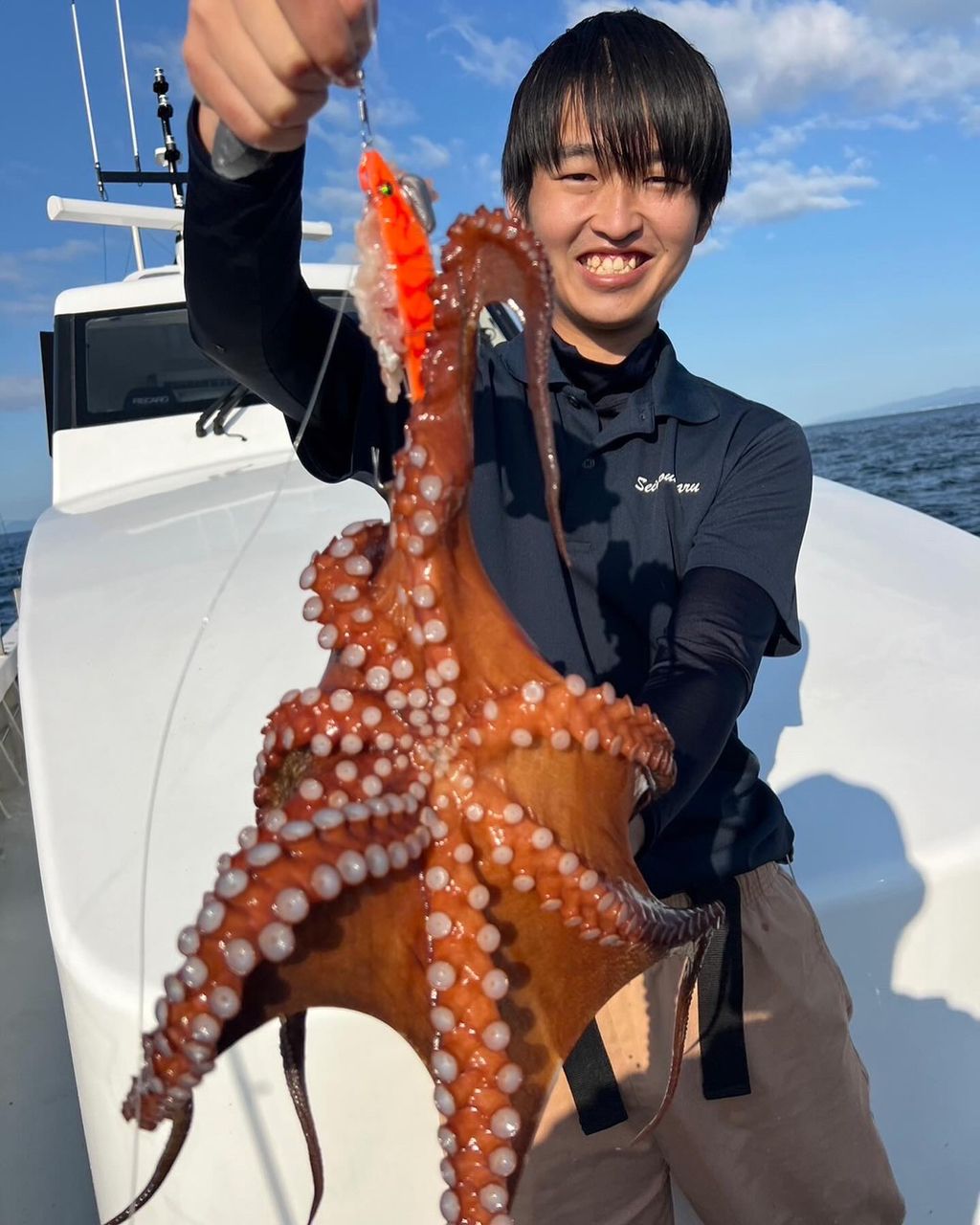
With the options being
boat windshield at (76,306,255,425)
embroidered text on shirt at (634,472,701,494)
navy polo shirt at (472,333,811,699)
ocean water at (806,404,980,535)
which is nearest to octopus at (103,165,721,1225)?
navy polo shirt at (472,333,811,699)

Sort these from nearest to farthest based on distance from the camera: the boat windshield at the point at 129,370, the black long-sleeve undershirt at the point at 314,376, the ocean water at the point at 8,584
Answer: the black long-sleeve undershirt at the point at 314,376 → the boat windshield at the point at 129,370 → the ocean water at the point at 8,584

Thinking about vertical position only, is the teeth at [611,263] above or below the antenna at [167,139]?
below

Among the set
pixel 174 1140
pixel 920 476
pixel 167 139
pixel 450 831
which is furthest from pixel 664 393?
pixel 920 476

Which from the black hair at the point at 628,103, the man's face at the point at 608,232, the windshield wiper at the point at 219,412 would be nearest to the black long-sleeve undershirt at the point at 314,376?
the man's face at the point at 608,232

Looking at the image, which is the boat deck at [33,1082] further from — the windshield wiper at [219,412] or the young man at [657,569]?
the windshield wiper at [219,412]

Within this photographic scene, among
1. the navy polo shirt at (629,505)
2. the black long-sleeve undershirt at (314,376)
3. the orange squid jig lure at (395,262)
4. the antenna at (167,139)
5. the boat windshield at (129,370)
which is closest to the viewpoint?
the orange squid jig lure at (395,262)

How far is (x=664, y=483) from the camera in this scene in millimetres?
1937

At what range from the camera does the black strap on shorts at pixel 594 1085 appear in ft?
6.05

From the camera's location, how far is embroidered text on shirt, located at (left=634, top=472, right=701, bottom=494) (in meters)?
1.93

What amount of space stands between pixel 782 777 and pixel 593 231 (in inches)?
63.8

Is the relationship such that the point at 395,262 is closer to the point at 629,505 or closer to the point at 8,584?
the point at 629,505

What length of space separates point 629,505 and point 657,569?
15 cm

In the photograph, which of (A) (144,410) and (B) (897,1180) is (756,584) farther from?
(A) (144,410)

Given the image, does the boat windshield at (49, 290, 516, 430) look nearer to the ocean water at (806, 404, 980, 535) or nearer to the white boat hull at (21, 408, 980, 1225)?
the white boat hull at (21, 408, 980, 1225)
